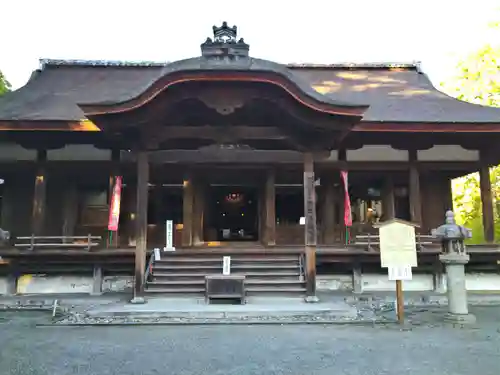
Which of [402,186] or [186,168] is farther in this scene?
[402,186]

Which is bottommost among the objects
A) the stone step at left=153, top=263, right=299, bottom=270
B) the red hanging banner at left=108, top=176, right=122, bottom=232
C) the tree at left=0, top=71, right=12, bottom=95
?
the stone step at left=153, top=263, right=299, bottom=270

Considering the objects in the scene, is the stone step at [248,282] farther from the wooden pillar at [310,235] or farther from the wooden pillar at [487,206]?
the wooden pillar at [487,206]

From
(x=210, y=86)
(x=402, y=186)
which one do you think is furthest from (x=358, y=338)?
(x=402, y=186)

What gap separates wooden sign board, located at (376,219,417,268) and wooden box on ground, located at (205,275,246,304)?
296 centimetres

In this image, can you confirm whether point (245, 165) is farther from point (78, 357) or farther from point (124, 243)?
point (78, 357)

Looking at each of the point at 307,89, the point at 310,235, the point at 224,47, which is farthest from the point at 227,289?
the point at 224,47

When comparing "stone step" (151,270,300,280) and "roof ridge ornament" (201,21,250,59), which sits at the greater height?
"roof ridge ornament" (201,21,250,59)

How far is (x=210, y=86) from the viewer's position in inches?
341

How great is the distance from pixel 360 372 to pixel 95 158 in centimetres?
969

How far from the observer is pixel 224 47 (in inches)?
348

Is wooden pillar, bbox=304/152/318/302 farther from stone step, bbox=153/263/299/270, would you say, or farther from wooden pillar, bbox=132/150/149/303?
wooden pillar, bbox=132/150/149/303

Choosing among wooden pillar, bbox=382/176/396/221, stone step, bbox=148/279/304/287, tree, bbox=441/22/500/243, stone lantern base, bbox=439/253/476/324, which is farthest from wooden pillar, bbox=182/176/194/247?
tree, bbox=441/22/500/243

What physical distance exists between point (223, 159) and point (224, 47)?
2393 millimetres

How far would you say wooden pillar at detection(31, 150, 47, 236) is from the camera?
36.0ft
